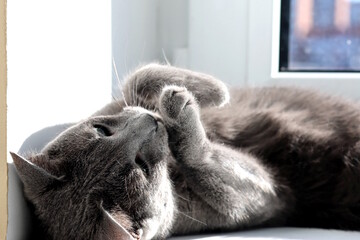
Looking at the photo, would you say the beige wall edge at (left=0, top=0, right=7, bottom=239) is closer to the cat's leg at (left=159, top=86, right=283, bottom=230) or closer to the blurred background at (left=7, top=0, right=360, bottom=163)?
the cat's leg at (left=159, top=86, right=283, bottom=230)

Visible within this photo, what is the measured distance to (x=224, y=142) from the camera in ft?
3.97

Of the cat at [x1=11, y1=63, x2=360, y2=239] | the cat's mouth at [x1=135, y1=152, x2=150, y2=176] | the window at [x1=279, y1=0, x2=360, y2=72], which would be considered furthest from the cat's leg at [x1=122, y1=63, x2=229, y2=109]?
the window at [x1=279, y1=0, x2=360, y2=72]

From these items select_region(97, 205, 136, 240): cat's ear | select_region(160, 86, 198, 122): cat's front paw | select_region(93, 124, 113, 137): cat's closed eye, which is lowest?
select_region(97, 205, 136, 240): cat's ear

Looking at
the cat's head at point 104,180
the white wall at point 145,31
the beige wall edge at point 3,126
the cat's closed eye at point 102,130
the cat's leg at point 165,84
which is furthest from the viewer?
the white wall at point 145,31

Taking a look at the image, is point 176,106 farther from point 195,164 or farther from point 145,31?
point 145,31

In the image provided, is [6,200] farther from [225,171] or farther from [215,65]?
[215,65]

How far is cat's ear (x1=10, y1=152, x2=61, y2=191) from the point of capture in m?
0.83

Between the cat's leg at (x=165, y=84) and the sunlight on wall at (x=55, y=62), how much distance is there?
0.28 feet

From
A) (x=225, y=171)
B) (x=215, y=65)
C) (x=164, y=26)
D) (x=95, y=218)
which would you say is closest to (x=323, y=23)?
(x=215, y=65)

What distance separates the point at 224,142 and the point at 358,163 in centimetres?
28

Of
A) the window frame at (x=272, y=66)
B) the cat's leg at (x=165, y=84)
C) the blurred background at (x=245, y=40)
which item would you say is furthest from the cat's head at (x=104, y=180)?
the window frame at (x=272, y=66)

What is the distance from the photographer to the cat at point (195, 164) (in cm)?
87

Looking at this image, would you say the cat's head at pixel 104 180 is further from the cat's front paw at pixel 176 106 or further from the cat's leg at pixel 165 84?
the cat's leg at pixel 165 84

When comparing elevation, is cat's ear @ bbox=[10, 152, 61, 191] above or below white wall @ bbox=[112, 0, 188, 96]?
below
